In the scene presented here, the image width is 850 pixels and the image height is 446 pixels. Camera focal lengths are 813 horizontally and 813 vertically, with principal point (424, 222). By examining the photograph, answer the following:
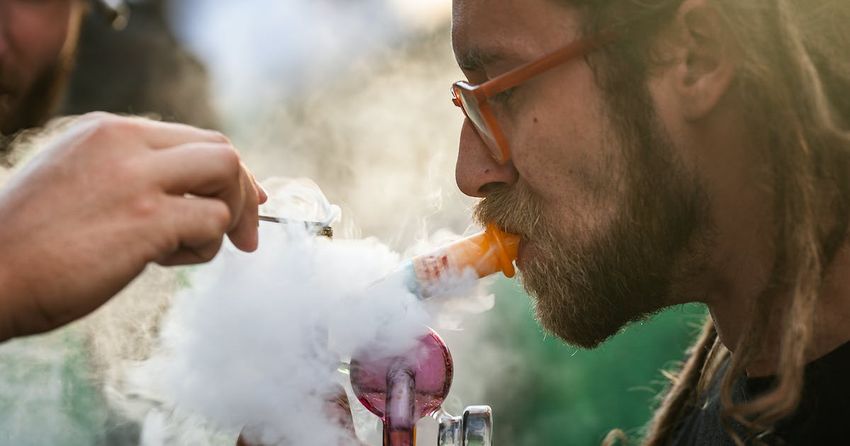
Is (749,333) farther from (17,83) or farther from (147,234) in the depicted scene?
(17,83)

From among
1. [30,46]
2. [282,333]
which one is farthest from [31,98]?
[282,333]

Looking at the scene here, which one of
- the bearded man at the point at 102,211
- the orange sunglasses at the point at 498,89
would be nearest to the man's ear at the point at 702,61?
the orange sunglasses at the point at 498,89

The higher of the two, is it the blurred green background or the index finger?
the index finger

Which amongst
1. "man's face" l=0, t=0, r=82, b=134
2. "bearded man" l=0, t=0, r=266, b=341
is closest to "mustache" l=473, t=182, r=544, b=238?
"bearded man" l=0, t=0, r=266, b=341

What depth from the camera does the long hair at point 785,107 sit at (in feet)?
6.64

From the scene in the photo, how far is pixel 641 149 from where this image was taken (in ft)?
7.31

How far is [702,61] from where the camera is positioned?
216 cm

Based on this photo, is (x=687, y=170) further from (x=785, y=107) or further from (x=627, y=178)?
(x=785, y=107)

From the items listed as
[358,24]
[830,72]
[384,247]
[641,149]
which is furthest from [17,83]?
[358,24]

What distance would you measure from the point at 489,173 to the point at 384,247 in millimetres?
397

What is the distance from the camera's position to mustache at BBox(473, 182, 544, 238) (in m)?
2.36

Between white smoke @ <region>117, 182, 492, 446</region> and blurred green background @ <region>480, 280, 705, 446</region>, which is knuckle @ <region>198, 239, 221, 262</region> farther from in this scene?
blurred green background @ <region>480, 280, 705, 446</region>

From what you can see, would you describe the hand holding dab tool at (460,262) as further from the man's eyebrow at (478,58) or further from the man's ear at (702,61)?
the man's ear at (702,61)

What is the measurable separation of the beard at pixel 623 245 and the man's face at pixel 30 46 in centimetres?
147
